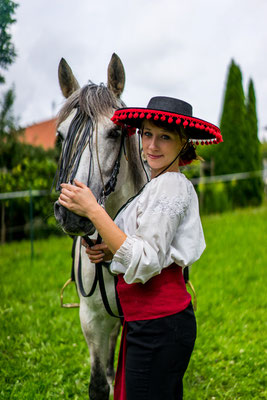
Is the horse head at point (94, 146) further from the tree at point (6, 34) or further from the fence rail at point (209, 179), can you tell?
the fence rail at point (209, 179)

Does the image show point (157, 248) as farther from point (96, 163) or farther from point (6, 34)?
point (6, 34)

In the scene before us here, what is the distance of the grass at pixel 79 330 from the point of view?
3037 millimetres

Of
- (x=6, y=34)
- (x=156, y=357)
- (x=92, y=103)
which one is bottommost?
(x=156, y=357)

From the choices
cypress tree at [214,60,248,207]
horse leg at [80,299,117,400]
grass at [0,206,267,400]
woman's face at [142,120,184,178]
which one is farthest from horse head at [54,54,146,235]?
cypress tree at [214,60,248,207]

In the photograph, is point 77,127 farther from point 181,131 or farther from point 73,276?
point 73,276

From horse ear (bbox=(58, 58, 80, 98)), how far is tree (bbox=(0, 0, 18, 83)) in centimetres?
84

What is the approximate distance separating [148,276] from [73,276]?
121 cm

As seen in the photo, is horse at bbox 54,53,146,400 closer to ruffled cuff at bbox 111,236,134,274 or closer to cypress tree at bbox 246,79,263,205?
ruffled cuff at bbox 111,236,134,274

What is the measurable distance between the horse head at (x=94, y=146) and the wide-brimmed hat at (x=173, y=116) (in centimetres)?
12

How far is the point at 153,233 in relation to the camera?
1.35 meters

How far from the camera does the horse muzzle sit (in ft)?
4.72

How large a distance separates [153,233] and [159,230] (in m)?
0.02

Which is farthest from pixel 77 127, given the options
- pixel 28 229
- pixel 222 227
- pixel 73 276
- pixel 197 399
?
pixel 222 227

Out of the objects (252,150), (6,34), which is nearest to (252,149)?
(252,150)
